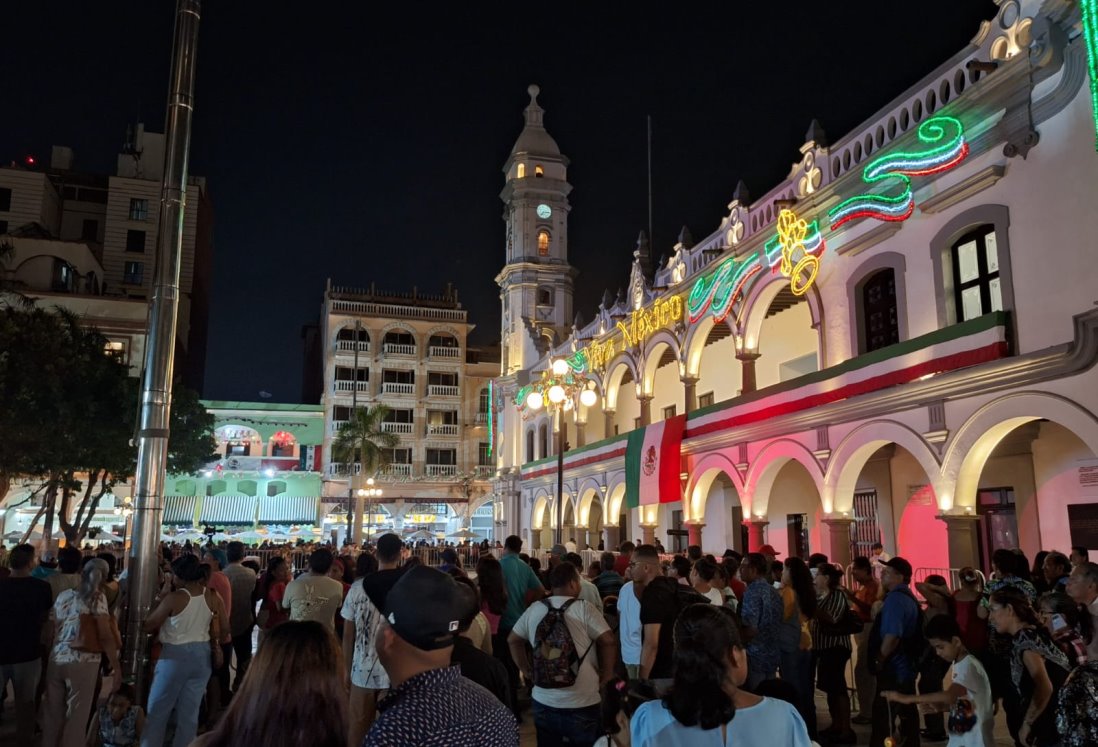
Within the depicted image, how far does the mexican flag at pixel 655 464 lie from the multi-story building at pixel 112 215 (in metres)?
28.6

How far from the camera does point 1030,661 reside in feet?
15.9

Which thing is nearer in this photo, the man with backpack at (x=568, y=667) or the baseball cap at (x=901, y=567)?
the man with backpack at (x=568, y=667)

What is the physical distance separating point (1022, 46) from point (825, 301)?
233 inches

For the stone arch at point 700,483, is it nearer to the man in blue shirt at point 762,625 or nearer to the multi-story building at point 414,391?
the man in blue shirt at point 762,625

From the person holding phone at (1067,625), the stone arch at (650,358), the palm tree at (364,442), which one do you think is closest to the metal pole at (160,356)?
the person holding phone at (1067,625)

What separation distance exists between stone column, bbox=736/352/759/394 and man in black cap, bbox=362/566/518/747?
57.5ft

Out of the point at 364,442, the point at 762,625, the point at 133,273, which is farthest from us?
the point at 133,273

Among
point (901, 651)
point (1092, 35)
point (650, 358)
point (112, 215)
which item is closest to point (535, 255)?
point (650, 358)

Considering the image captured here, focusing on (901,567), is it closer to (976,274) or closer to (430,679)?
(430,679)

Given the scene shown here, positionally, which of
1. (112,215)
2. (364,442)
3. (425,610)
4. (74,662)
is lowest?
(74,662)

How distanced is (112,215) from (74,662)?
145 feet

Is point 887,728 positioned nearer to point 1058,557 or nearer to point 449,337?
point 1058,557

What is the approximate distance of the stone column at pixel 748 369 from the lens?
19.5 m

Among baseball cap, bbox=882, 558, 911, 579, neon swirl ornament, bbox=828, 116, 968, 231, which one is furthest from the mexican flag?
baseball cap, bbox=882, 558, 911, 579
